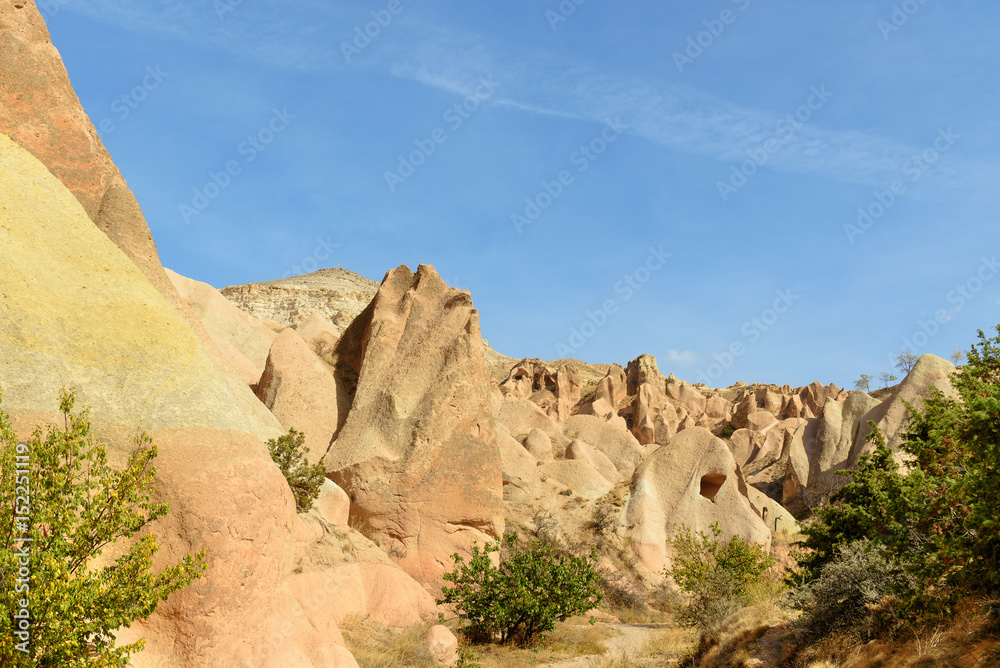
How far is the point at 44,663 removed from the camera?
5.10 m

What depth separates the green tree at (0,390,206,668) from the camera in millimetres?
4922

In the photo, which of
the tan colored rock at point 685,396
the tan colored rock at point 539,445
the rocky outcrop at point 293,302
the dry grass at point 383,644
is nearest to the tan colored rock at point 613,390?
the tan colored rock at point 685,396

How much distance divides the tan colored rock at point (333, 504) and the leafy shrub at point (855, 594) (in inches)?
310

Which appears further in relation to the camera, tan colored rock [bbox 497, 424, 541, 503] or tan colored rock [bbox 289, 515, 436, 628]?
tan colored rock [bbox 497, 424, 541, 503]

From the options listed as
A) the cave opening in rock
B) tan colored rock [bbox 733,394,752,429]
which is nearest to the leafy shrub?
the cave opening in rock

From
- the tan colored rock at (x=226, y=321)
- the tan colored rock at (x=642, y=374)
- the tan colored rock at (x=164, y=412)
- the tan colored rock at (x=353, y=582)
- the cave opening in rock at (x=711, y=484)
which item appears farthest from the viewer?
the tan colored rock at (x=642, y=374)

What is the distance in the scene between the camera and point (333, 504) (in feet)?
46.1

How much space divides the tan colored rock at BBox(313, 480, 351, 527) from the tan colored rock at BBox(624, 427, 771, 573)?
34.3ft

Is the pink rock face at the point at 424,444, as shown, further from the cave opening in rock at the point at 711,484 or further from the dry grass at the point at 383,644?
the cave opening in rock at the point at 711,484

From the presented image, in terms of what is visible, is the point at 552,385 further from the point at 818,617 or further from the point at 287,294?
the point at 818,617

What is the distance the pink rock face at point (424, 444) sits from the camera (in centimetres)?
1444

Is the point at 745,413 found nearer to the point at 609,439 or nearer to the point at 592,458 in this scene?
the point at 609,439

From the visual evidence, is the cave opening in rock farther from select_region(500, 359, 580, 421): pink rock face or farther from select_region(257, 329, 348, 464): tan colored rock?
select_region(500, 359, 580, 421): pink rock face

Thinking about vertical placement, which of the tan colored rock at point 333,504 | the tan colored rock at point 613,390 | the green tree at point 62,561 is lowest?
the green tree at point 62,561
